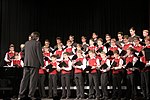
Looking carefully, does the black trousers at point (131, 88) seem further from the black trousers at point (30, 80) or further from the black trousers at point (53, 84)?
the black trousers at point (30, 80)

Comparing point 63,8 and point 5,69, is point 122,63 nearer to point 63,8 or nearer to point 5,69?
point 5,69

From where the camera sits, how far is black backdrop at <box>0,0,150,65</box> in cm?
1129

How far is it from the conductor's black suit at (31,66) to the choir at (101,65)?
66.0 inches

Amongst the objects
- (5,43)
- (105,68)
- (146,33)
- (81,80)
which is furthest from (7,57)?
(146,33)

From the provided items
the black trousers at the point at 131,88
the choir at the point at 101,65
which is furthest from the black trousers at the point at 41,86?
the black trousers at the point at 131,88

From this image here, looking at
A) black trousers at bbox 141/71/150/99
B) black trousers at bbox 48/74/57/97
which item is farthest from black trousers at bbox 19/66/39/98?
black trousers at bbox 141/71/150/99

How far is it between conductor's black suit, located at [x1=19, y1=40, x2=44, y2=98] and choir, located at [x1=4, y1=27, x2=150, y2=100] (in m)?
1.68

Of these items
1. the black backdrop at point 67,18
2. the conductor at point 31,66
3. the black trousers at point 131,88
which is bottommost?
the black trousers at point 131,88

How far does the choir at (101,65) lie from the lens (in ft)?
27.0

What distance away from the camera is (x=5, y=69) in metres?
7.70

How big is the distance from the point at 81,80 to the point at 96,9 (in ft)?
14.5

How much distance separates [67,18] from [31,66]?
20.1 ft

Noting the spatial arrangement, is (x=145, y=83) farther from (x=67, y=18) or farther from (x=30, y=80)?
(x=67, y=18)

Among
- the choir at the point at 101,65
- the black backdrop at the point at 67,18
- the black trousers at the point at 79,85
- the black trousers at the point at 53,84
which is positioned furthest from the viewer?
the black backdrop at the point at 67,18
